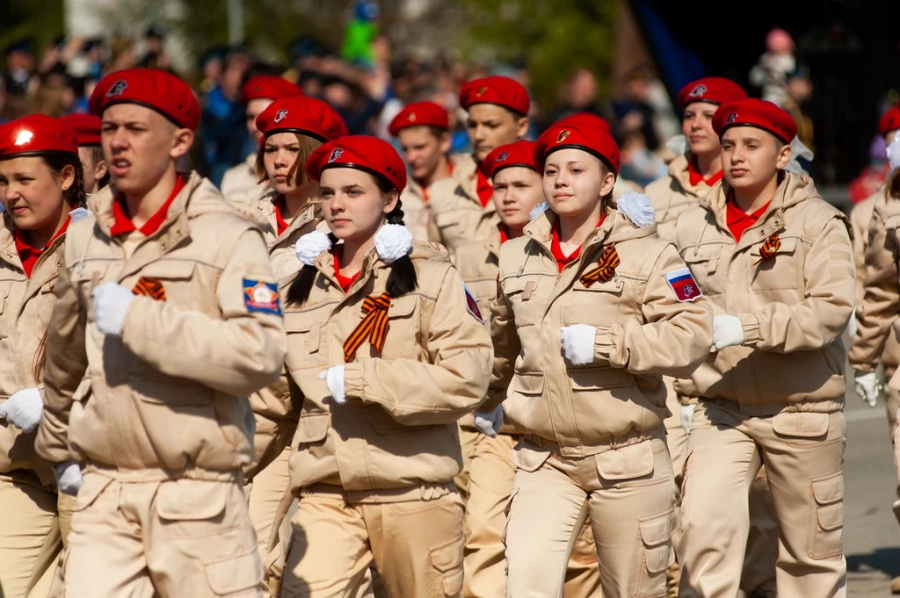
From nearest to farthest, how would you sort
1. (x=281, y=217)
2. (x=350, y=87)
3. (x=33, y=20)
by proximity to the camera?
1. (x=281, y=217)
2. (x=350, y=87)
3. (x=33, y=20)

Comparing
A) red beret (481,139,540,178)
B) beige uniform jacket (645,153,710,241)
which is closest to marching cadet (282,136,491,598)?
red beret (481,139,540,178)

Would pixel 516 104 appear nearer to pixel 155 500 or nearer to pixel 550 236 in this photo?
pixel 550 236

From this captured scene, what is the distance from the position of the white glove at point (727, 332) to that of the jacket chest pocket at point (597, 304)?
0.66m

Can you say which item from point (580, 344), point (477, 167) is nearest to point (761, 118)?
point (580, 344)

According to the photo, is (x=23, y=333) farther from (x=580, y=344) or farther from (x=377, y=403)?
(x=580, y=344)

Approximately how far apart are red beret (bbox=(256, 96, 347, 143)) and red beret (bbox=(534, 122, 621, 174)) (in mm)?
1573

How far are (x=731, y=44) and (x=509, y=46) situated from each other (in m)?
17.1

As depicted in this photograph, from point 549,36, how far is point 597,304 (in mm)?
30825

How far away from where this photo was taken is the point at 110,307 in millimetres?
5008

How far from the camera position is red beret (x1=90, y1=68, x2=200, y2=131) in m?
5.31

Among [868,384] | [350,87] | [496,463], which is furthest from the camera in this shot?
[350,87]

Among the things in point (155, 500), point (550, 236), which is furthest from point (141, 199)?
point (550, 236)

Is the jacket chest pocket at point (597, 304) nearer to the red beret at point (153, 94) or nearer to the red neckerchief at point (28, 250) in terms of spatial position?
the red beret at point (153, 94)

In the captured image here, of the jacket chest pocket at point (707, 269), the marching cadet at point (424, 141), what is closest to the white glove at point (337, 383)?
the jacket chest pocket at point (707, 269)
